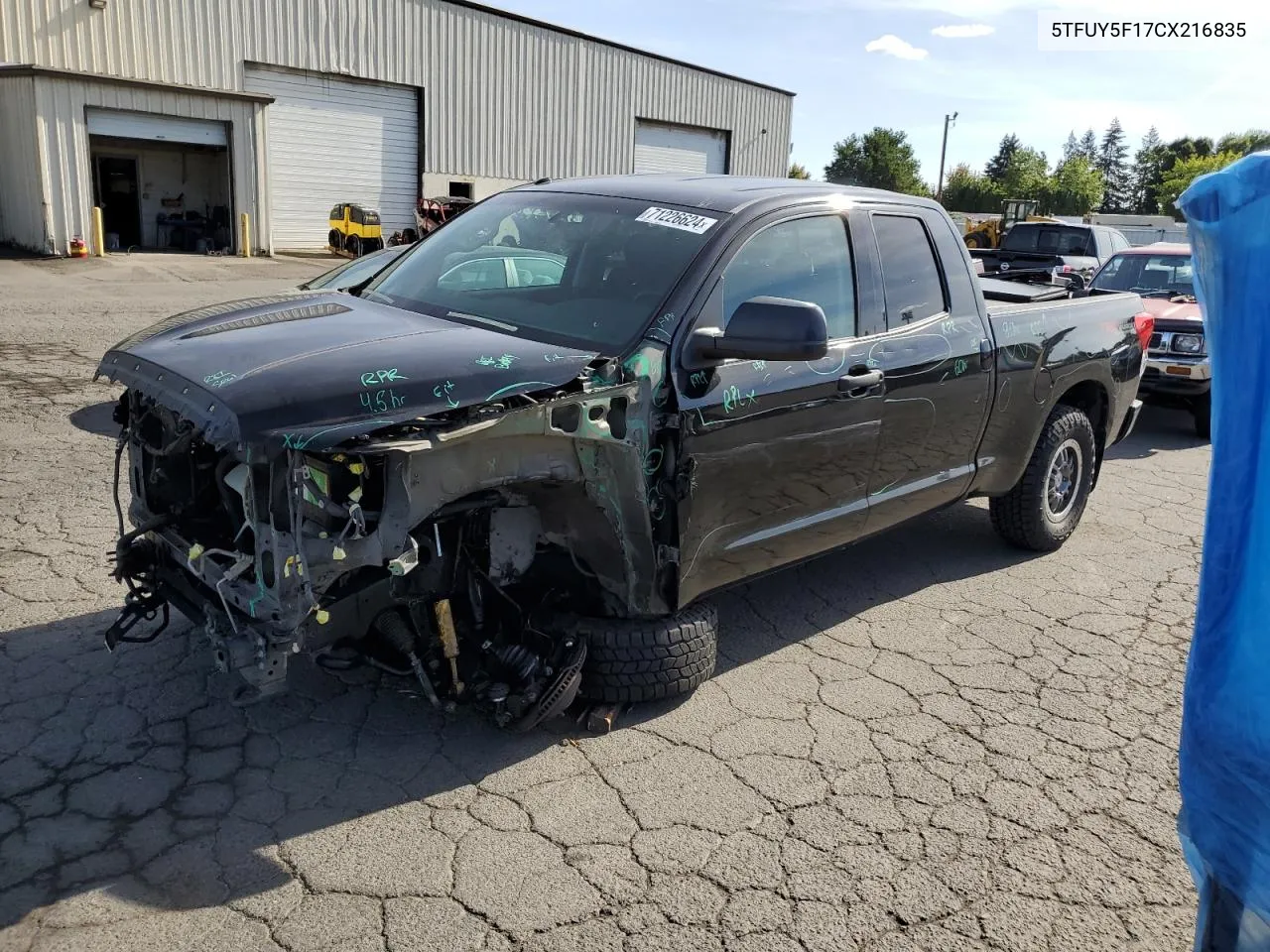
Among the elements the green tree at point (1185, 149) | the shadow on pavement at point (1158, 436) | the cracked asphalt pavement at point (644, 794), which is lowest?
the cracked asphalt pavement at point (644, 794)

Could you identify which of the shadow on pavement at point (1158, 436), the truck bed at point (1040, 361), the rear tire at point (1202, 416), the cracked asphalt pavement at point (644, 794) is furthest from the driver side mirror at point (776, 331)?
the rear tire at point (1202, 416)

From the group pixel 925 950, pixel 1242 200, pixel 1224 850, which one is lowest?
pixel 925 950

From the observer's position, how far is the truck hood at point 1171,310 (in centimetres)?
963

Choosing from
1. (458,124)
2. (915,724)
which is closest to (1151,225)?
(458,124)

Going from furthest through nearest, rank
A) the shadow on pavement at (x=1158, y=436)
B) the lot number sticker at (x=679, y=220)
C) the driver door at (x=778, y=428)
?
the shadow on pavement at (x=1158, y=436) → the lot number sticker at (x=679, y=220) → the driver door at (x=778, y=428)

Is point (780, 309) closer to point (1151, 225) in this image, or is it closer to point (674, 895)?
point (674, 895)

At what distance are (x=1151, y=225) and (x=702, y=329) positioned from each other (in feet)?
157

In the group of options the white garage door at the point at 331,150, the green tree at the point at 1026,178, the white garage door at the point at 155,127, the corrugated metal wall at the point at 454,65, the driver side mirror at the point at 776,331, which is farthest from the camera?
the green tree at the point at 1026,178

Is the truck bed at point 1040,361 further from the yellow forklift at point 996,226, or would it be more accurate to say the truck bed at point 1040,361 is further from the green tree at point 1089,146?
the green tree at point 1089,146

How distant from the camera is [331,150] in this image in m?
25.8

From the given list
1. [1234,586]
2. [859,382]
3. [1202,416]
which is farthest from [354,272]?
[1202,416]

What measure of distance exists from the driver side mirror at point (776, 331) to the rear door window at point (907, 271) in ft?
3.88

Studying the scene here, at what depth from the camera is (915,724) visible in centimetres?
380

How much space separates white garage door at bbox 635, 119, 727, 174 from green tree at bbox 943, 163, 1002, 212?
4375 cm
